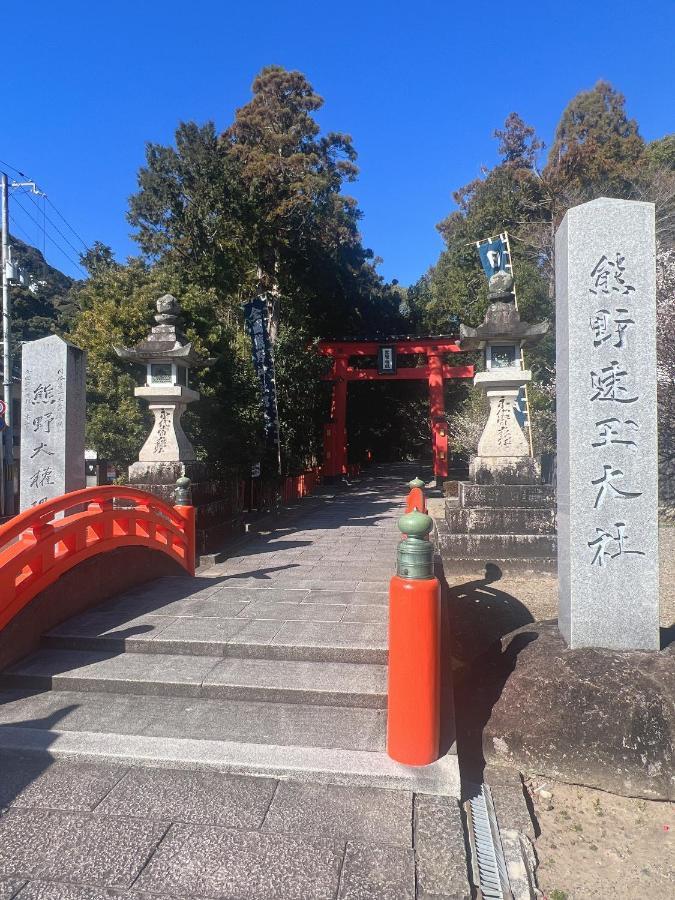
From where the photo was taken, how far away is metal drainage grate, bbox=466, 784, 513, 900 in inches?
92.6

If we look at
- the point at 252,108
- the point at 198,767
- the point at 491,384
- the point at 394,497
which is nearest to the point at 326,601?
the point at 198,767

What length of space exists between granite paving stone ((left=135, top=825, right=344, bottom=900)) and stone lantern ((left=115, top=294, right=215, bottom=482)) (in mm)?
5584

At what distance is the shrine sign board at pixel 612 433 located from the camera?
379 cm

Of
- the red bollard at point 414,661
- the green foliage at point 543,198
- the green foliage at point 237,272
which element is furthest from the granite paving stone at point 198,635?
the green foliage at point 543,198

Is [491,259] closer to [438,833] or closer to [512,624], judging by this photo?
[512,624]

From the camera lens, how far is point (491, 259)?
11750mm

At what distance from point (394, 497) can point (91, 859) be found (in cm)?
1535

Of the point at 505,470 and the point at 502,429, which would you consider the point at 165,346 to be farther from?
the point at 505,470

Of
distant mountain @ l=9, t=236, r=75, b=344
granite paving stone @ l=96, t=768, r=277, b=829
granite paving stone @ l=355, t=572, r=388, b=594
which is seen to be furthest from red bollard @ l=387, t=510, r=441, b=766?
distant mountain @ l=9, t=236, r=75, b=344

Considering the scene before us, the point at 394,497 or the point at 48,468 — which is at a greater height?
the point at 48,468

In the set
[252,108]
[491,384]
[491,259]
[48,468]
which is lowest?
[48,468]

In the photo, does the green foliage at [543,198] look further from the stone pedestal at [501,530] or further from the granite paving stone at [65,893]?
the granite paving stone at [65,893]

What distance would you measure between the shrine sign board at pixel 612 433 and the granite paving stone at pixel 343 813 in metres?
1.89

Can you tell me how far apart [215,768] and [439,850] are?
1181mm
